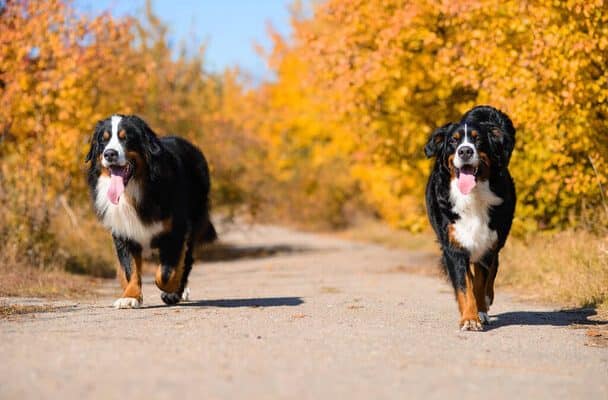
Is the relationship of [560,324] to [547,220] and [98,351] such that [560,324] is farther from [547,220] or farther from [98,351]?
[547,220]

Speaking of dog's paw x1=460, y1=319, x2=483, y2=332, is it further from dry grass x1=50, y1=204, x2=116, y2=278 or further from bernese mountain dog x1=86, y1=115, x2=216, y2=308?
dry grass x1=50, y1=204, x2=116, y2=278

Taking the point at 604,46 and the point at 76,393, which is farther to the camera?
the point at 604,46

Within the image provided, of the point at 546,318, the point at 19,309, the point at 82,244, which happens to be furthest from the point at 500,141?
the point at 82,244

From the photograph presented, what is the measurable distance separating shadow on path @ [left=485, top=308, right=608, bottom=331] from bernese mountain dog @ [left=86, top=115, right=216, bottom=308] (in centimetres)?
321

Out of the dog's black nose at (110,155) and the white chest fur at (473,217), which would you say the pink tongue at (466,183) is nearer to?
the white chest fur at (473,217)

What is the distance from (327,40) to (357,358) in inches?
411

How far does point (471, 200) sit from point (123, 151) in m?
3.31

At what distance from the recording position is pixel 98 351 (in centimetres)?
605

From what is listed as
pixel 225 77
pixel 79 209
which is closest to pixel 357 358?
pixel 79 209

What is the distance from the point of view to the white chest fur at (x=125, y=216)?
9.15 m

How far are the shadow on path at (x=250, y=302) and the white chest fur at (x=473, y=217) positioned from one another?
90.8 inches

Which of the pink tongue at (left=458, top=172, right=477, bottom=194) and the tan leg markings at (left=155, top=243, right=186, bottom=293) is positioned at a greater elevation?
the pink tongue at (left=458, top=172, right=477, bottom=194)

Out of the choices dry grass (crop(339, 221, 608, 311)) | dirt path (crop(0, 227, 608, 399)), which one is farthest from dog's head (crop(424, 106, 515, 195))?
dry grass (crop(339, 221, 608, 311))

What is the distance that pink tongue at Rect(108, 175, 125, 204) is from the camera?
9.10 meters
